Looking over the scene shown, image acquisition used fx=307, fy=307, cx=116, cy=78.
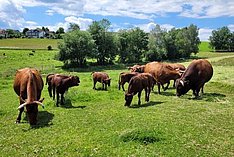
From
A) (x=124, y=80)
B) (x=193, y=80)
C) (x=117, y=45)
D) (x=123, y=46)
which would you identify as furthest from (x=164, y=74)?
(x=123, y=46)

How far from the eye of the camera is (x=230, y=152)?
38.2ft

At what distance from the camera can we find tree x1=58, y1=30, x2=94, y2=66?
2790 inches

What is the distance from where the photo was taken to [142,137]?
12.8 meters

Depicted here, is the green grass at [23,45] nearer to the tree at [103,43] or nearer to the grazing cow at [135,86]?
the tree at [103,43]

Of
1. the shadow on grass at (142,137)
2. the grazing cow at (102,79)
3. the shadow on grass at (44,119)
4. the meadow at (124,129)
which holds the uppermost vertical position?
the grazing cow at (102,79)

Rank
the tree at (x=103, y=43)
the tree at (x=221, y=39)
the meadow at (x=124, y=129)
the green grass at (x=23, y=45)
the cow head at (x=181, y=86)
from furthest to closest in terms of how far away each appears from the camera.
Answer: the tree at (x=221, y=39)
the green grass at (x=23, y=45)
the tree at (x=103, y=43)
the cow head at (x=181, y=86)
the meadow at (x=124, y=129)

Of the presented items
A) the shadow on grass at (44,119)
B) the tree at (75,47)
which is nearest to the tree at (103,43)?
the tree at (75,47)

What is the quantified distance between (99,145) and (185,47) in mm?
104110

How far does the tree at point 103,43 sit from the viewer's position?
262ft

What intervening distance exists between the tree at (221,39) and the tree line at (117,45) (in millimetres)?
46582

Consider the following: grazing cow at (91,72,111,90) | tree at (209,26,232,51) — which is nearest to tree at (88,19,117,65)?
grazing cow at (91,72,111,90)

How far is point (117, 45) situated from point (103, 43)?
4.86m

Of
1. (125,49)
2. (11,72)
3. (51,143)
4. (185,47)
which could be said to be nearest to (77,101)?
(51,143)

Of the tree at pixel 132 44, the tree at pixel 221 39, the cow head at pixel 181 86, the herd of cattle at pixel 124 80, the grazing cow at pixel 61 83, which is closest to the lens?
the herd of cattle at pixel 124 80
